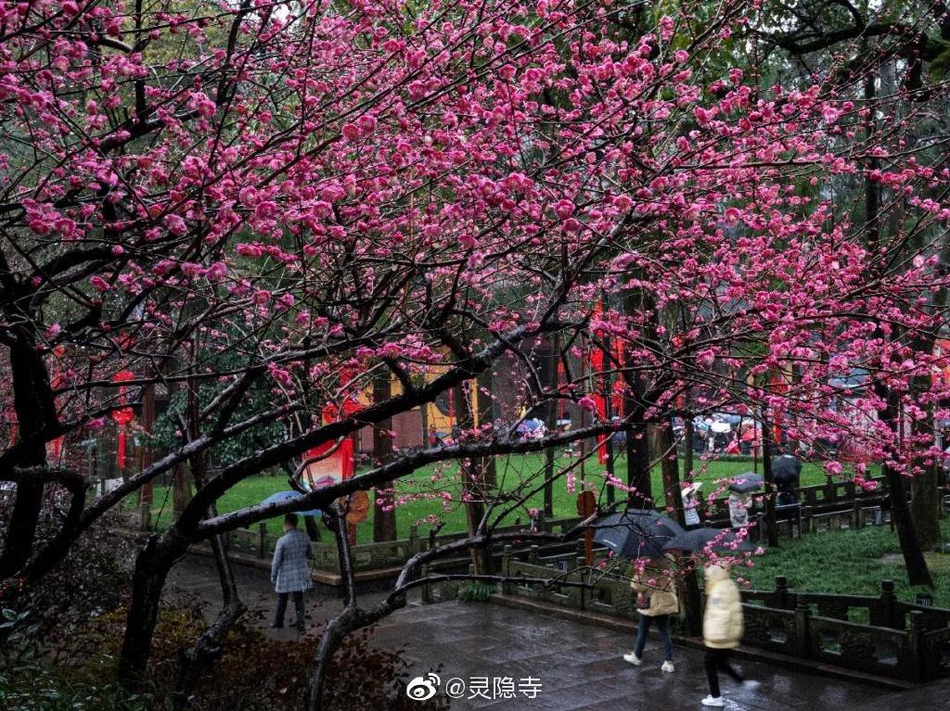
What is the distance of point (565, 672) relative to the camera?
40.2ft

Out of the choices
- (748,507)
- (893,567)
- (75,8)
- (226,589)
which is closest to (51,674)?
(226,589)

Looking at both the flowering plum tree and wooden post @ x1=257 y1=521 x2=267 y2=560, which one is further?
wooden post @ x1=257 y1=521 x2=267 y2=560

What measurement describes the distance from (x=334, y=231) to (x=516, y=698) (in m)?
7.44

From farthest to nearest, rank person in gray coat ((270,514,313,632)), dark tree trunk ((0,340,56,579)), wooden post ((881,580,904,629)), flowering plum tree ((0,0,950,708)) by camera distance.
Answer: person in gray coat ((270,514,313,632)) → wooden post ((881,580,904,629)) → dark tree trunk ((0,340,56,579)) → flowering plum tree ((0,0,950,708))

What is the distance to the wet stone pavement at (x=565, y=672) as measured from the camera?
10.8 metres

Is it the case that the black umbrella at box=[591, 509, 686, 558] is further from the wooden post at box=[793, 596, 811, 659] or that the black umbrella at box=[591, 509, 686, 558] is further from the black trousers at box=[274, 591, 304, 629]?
the black trousers at box=[274, 591, 304, 629]

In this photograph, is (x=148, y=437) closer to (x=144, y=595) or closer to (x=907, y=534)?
(x=907, y=534)

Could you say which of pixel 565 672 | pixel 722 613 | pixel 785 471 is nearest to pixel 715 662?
pixel 722 613

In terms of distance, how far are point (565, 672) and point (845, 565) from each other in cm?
870

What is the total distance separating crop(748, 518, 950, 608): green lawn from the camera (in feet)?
54.3

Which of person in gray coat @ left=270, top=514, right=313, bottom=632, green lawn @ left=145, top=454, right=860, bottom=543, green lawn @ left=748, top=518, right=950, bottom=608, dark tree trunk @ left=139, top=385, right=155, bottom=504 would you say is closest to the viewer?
person in gray coat @ left=270, top=514, right=313, bottom=632

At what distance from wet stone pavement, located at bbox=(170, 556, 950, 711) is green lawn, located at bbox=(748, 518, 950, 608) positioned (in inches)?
181

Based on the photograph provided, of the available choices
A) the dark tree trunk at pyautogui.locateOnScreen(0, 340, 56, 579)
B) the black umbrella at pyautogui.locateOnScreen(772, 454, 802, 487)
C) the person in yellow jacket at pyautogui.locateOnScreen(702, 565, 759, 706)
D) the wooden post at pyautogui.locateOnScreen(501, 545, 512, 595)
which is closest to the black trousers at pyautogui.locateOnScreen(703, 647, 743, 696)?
the person in yellow jacket at pyautogui.locateOnScreen(702, 565, 759, 706)

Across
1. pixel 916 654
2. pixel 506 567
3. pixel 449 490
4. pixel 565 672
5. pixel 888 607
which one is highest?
pixel 449 490
